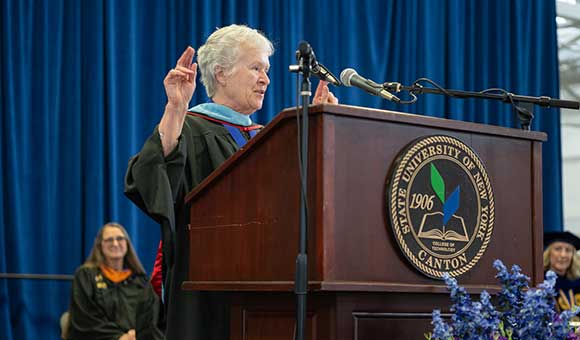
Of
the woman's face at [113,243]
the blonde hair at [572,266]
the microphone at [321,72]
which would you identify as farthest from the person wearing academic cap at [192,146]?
the blonde hair at [572,266]

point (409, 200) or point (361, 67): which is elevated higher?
point (361, 67)

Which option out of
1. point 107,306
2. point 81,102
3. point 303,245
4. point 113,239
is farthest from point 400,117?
point 107,306

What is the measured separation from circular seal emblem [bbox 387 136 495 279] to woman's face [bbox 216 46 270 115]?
3.07 ft

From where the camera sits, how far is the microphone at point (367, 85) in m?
2.54

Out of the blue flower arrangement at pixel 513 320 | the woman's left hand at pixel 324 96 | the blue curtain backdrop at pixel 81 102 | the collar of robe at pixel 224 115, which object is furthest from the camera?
the blue curtain backdrop at pixel 81 102

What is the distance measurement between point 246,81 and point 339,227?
1063 mm

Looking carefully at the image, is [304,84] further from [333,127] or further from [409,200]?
[409,200]

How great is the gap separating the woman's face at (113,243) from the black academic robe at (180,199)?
3582mm

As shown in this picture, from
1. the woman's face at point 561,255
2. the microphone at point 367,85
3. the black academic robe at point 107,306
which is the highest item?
the microphone at point 367,85

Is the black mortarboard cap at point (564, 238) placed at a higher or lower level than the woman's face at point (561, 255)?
higher

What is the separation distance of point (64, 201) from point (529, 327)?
16.3 ft

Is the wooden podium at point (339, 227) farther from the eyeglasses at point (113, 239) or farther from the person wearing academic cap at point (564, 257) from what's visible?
the person wearing academic cap at point (564, 257)

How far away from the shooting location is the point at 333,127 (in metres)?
2.12

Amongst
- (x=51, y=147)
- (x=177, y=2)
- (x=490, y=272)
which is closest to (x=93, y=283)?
(x=51, y=147)
